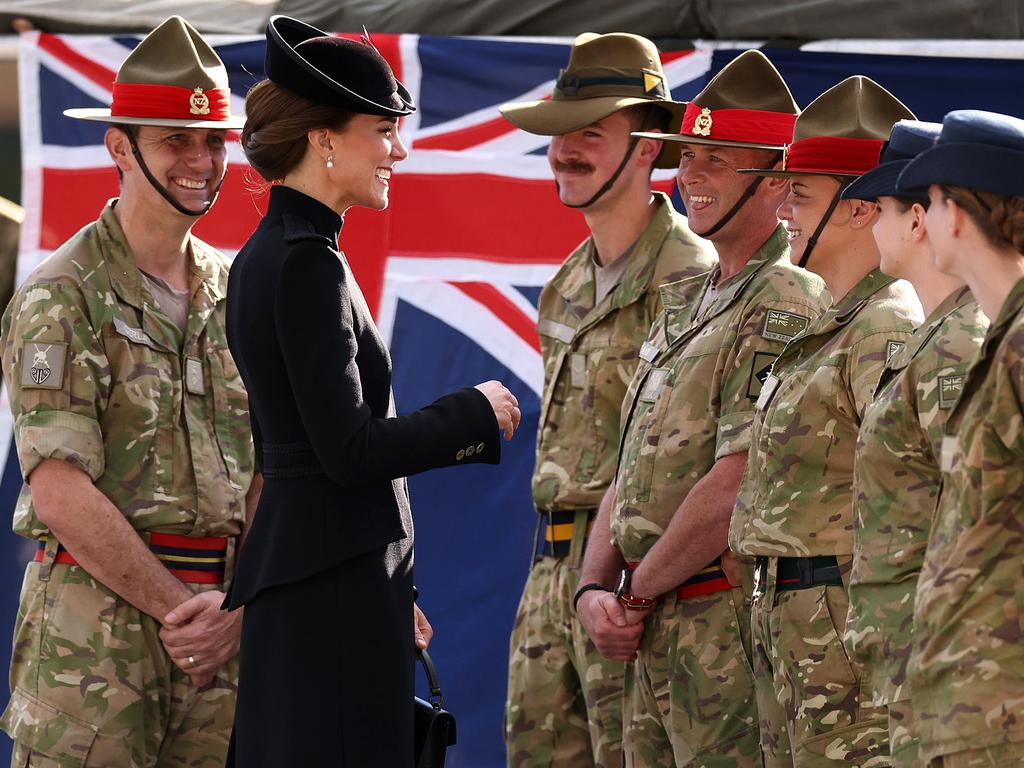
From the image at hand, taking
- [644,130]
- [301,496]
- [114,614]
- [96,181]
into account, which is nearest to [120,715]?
[114,614]

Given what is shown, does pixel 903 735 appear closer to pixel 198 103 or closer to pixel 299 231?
pixel 299 231

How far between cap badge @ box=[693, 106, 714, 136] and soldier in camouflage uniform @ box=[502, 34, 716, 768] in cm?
40

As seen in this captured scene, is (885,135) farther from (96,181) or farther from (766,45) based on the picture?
(96,181)

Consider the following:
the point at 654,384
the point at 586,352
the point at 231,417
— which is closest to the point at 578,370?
the point at 586,352

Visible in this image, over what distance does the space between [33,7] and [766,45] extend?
2.64 metres

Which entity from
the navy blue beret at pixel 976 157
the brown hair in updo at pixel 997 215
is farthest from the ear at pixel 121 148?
the brown hair in updo at pixel 997 215

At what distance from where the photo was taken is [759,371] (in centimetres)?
344

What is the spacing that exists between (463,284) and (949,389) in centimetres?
312

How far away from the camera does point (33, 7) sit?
5.67 m

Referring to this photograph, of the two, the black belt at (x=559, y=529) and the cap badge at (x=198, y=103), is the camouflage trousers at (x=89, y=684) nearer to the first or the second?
the black belt at (x=559, y=529)

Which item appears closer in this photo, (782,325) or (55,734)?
(782,325)

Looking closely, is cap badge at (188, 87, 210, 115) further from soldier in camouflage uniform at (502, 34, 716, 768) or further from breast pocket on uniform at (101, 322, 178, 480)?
soldier in camouflage uniform at (502, 34, 716, 768)

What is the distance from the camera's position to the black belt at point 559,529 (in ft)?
13.3

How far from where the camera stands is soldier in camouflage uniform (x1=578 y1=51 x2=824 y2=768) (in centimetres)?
345
